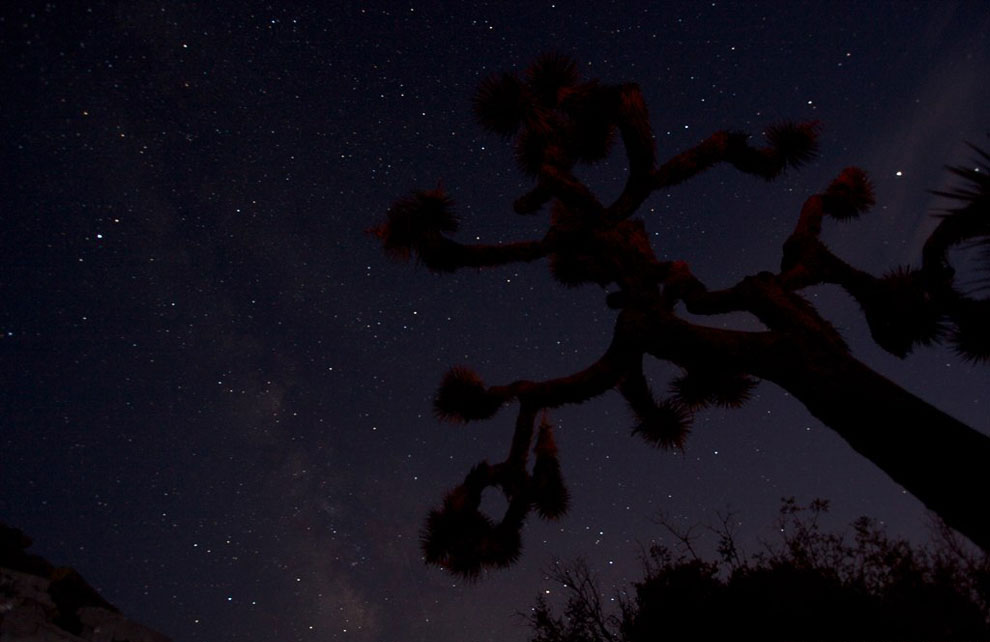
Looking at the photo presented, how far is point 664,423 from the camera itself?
6000 mm

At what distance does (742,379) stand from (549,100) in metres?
4.09

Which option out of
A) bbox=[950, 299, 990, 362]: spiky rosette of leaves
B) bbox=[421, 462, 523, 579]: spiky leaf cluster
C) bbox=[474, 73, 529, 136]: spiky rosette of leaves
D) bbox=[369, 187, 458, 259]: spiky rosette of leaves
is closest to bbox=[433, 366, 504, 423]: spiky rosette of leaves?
bbox=[421, 462, 523, 579]: spiky leaf cluster

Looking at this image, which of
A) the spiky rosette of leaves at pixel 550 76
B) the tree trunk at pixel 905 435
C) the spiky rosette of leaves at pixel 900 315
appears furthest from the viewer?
the spiky rosette of leaves at pixel 550 76

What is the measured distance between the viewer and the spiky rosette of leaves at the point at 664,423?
19.7ft

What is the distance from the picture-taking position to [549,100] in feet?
21.1

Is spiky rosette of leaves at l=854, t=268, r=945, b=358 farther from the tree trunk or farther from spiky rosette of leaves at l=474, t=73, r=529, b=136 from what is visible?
spiky rosette of leaves at l=474, t=73, r=529, b=136

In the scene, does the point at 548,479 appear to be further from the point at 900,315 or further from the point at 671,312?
the point at 900,315

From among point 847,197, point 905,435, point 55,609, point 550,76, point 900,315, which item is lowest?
point 55,609

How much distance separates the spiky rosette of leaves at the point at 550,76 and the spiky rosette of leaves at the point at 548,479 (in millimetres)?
4036

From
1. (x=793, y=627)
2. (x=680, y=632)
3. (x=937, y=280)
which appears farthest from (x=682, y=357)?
(x=680, y=632)

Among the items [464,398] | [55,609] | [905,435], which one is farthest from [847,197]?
[55,609]

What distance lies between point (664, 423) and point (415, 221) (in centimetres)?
Result: 365

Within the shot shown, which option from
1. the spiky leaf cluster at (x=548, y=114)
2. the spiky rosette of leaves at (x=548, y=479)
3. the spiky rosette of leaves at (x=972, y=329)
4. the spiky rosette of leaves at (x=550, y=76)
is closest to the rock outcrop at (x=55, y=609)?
the spiky rosette of leaves at (x=548, y=479)

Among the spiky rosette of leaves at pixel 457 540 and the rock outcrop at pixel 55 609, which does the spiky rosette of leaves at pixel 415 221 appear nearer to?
the spiky rosette of leaves at pixel 457 540
